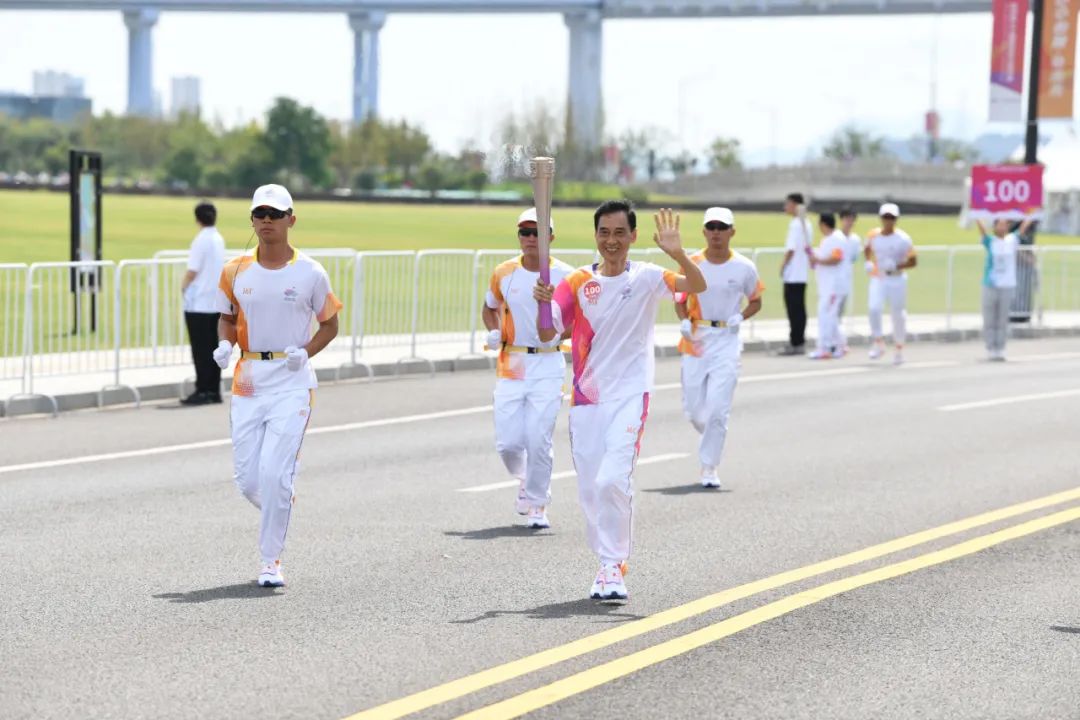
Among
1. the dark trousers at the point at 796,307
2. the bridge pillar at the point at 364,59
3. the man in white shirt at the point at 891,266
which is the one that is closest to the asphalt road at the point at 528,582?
the man in white shirt at the point at 891,266

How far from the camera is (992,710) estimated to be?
7.24 meters

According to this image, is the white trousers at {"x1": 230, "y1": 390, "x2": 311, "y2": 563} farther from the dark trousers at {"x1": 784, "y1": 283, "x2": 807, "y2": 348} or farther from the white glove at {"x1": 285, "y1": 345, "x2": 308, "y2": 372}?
the dark trousers at {"x1": 784, "y1": 283, "x2": 807, "y2": 348}

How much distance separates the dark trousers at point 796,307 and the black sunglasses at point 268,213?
17.4 metres

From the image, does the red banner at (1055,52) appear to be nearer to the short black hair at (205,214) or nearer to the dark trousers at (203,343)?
the short black hair at (205,214)

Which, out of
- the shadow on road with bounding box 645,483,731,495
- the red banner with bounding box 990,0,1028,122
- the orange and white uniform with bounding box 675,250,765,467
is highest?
the red banner with bounding box 990,0,1028,122

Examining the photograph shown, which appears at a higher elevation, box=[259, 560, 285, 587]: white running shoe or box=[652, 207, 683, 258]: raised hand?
box=[652, 207, 683, 258]: raised hand

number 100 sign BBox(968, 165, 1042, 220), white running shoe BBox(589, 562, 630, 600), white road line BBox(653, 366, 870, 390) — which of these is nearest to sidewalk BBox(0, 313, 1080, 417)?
Result: number 100 sign BBox(968, 165, 1042, 220)

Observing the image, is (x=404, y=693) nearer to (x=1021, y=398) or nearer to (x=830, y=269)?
(x=1021, y=398)

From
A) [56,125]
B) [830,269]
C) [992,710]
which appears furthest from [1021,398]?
[56,125]

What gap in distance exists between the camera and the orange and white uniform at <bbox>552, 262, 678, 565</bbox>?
30.4ft

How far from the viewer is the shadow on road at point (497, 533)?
1133cm

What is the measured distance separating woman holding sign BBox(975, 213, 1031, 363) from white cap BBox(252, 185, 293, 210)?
53.9 ft

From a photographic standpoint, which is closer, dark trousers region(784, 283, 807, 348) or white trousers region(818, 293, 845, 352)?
white trousers region(818, 293, 845, 352)

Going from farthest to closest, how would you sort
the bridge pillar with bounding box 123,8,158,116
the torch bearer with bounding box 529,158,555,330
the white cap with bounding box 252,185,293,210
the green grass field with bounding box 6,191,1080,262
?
the bridge pillar with bounding box 123,8,158,116, the green grass field with bounding box 6,191,1080,262, the white cap with bounding box 252,185,293,210, the torch bearer with bounding box 529,158,555,330
